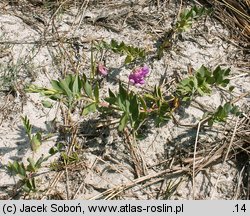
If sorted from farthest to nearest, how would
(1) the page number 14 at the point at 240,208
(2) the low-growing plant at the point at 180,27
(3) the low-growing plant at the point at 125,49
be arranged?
(2) the low-growing plant at the point at 180,27, (3) the low-growing plant at the point at 125,49, (1) the page number 14 at the point at 240,208

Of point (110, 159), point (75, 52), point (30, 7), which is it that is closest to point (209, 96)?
point (110, 159)

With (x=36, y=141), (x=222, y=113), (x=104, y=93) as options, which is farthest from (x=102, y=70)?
(x=222, y=113)

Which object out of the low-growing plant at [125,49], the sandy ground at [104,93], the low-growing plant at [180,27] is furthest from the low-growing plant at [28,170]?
the low-growing plant at [180,27]

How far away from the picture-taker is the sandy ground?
1.99 m

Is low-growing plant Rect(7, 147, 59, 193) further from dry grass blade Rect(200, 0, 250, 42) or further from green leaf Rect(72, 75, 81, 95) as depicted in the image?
dry grass blade Rect(200, 0, 250, 42)

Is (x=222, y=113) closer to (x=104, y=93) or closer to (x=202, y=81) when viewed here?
(x=202, y=81)

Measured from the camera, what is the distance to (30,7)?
8.74ft

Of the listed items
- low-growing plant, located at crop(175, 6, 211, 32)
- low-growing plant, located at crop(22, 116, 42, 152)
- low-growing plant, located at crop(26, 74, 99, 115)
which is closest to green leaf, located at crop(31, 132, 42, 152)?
low-growing plant, located at crop(22, 116, 42, 152)

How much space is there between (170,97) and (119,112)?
278 millimetres

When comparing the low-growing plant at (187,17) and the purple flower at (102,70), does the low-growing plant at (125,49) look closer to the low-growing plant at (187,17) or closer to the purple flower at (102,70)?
the purple flower at (102,70)

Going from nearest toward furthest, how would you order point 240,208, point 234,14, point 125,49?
point 240,208, point 125,49, point 234,14

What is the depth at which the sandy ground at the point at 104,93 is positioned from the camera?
1993mm

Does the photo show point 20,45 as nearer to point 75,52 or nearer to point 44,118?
point 75,52

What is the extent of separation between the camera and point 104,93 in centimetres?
229
